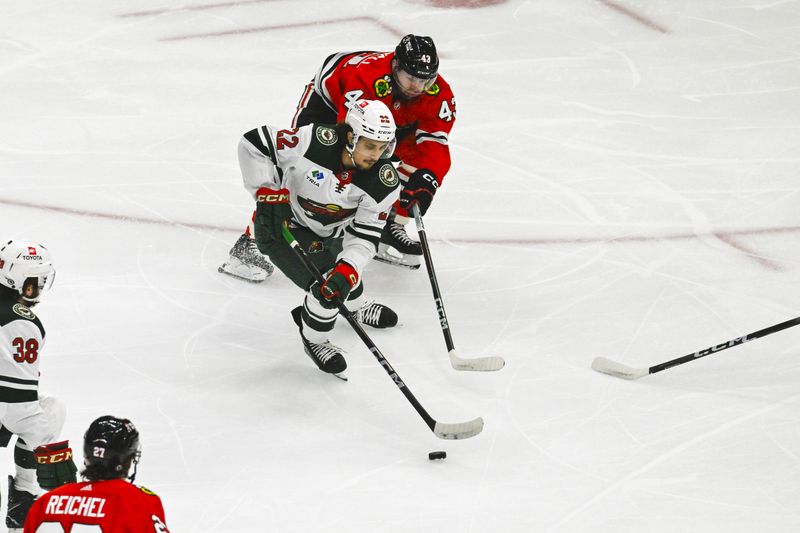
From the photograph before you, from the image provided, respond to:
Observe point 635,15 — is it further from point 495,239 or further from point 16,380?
point 16,380

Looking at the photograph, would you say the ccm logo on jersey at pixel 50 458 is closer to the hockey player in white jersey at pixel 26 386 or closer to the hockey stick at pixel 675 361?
the hockey player in white jersey at pixel 26 386

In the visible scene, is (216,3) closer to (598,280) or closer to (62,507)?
(598,280)

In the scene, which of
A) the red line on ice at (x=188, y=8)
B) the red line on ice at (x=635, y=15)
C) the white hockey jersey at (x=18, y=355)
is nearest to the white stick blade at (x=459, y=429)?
the white hockey jersey at (x=18, y=355)

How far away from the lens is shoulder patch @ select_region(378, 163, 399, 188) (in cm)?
388

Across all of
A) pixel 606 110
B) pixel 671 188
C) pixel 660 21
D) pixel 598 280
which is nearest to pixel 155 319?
pixel 598 280

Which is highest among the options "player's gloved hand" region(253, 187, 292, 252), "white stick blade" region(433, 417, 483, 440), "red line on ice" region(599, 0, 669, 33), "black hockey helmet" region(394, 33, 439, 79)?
"black hockey helmet" region(394, 33, 439, 79)

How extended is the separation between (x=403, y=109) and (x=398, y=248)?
2.06 feet

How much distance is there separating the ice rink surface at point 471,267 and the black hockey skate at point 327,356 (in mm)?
67

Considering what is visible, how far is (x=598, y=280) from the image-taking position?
15.4 feet

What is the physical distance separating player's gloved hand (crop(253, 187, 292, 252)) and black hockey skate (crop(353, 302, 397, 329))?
1.80 ft

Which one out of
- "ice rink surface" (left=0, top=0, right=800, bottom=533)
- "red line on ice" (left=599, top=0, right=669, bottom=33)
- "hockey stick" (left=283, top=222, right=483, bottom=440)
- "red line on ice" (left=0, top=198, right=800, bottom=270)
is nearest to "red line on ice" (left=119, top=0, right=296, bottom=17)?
"ice rink surface" (left=0, top=0, right=800, bottom=533)

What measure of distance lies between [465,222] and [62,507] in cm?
330

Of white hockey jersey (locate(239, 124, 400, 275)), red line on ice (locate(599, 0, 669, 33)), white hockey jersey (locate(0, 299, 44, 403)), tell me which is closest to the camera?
white hockey jersey (locate(0, 299, 44, 403))

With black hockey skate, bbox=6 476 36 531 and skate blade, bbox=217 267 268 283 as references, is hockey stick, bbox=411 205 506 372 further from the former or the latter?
black hockey skate, bbox=6 476 36 531
